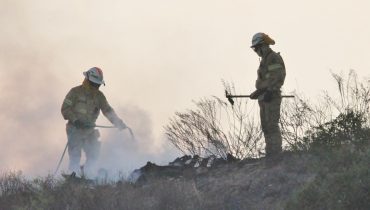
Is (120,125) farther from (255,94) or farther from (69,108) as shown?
(255,94)

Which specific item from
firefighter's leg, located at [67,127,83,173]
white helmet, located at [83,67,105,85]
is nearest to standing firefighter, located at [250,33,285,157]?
white helmet, located at [83,67,105,85]

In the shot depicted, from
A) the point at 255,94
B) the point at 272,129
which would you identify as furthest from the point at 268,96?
the point at 272,129

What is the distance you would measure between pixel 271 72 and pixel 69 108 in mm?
3552

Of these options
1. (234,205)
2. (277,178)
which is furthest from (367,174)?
(277,178)

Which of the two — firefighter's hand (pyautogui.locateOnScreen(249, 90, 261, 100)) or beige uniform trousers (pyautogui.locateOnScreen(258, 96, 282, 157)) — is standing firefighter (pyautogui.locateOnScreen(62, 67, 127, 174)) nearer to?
firefighter's hand (pyautogui.locateOnScreen(249, 90, 261, 100))

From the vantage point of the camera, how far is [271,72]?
502 inches

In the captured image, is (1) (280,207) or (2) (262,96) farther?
(2) (262,96)

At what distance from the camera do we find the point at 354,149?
10.2 metres

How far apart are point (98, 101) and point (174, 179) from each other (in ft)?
9.09

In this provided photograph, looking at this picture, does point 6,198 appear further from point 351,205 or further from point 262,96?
point 351,205

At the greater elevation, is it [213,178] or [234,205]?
[213,178]

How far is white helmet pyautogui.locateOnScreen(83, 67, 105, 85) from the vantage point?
14180 mm

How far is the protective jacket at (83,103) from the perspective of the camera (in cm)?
1418

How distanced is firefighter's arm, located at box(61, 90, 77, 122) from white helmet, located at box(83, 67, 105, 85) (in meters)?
0.41
